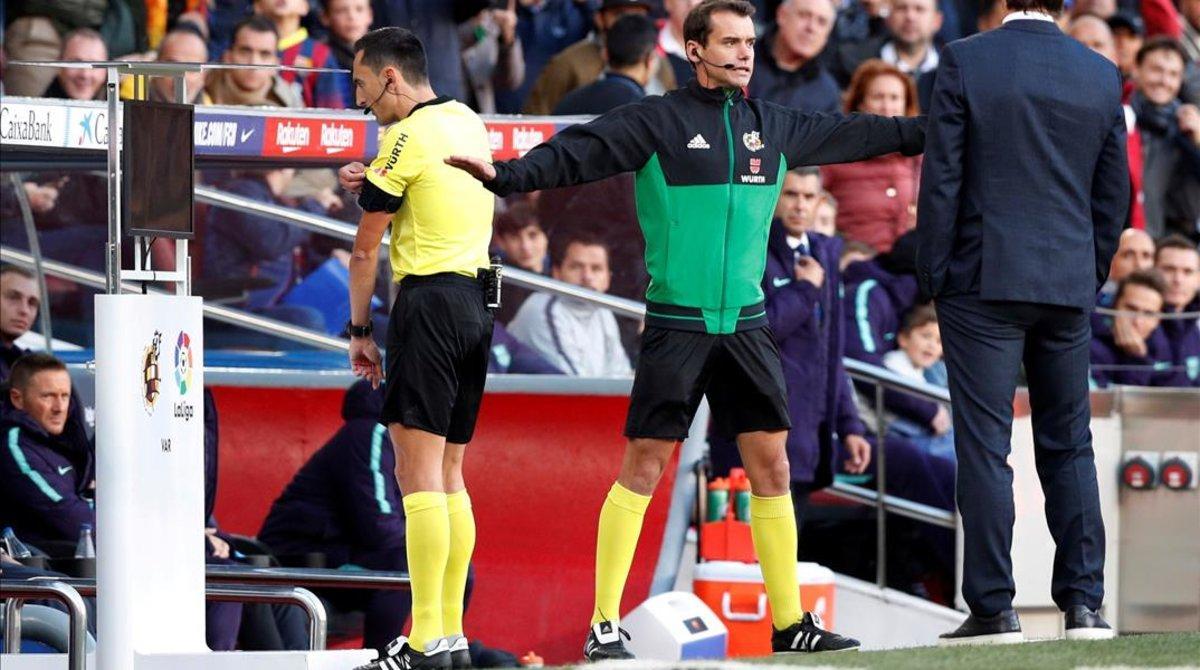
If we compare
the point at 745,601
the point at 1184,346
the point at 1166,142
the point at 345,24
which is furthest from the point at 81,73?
the point at 1166,142

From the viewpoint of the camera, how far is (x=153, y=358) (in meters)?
7.81

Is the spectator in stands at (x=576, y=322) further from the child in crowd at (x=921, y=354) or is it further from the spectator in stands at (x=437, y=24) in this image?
the spectator in stands at (x=437, y=24)

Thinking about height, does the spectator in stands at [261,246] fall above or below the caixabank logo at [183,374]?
above

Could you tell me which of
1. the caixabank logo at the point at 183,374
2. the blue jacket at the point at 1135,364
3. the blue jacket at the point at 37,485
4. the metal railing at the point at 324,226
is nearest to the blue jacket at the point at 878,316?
the blue jacket at the point at 1135,364

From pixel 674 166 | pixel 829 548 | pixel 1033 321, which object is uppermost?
pixel 674 166

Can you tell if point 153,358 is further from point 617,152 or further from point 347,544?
point 347,544

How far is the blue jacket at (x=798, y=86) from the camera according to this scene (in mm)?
13812

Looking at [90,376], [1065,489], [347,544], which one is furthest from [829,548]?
[1065,489]

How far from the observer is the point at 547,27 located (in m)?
14.9

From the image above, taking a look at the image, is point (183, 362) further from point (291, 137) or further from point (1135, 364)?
point (1135, 364)

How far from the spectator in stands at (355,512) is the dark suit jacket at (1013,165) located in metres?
3.49

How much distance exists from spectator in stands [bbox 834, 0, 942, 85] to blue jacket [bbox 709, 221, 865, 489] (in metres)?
4.13

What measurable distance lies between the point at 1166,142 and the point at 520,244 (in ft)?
20.3

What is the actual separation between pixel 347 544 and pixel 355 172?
350 cm
